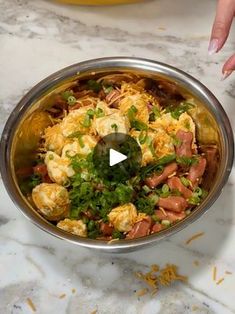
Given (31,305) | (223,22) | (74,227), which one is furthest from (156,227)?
(223,22)

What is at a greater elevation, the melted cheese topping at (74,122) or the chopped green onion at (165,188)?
the melted cheese topping at (74,122)

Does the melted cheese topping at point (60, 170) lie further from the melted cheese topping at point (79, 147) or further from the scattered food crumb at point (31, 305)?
the scattered food crumb at point (31, 305)

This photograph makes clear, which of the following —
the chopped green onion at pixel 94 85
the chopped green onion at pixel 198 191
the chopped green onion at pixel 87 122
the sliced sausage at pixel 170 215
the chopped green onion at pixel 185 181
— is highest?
the chopped green onion at pixel 94 85

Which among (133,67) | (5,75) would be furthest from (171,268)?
(5,75)

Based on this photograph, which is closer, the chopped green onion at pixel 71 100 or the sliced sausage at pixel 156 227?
the sliced sausage at pixel 156 227

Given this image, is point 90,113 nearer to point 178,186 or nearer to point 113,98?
point 113,98

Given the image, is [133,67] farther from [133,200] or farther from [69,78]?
[133,200]

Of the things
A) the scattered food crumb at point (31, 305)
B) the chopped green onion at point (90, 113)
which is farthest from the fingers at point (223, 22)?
the scattered food crumb at point (31, 305)
